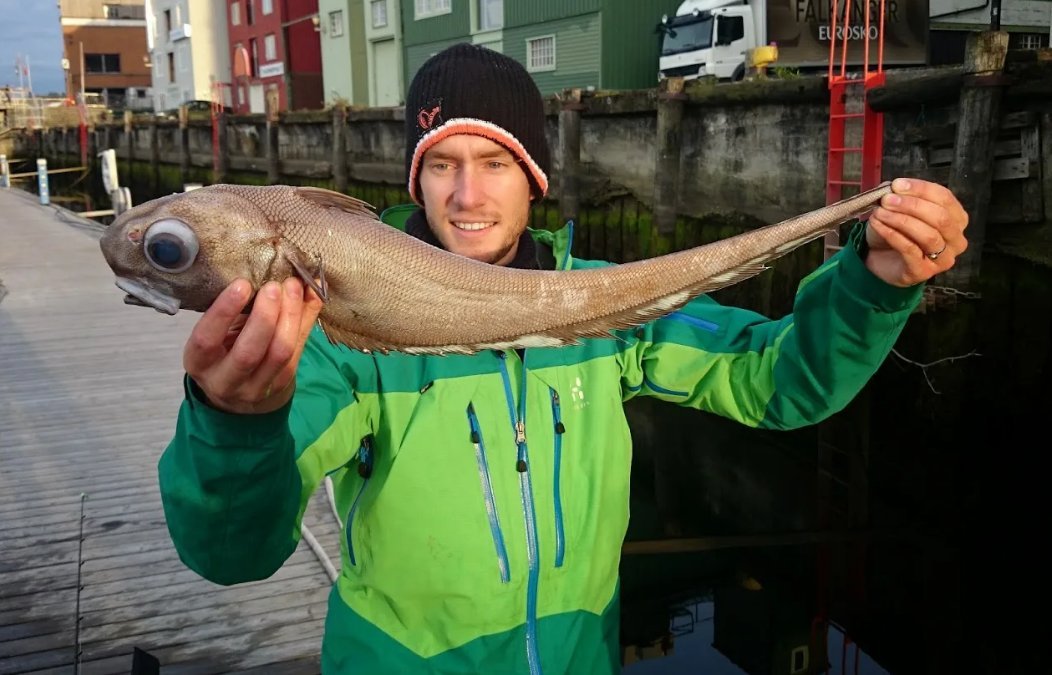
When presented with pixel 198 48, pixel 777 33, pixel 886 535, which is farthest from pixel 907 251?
pixel 198 48

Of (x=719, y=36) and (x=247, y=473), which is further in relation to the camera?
(x=719, y=36)

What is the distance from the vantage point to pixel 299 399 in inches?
86.3

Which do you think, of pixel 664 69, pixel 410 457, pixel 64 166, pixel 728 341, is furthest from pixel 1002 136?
pixel 64 166

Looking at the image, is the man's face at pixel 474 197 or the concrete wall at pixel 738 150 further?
the concrete wall at pixel 738 150

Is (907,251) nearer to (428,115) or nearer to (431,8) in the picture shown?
(428,115)

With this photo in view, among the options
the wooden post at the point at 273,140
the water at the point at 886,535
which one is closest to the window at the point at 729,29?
the wooden post at the point at 273,140

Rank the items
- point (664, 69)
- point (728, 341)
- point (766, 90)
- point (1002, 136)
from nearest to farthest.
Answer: point (728, 341) → point (1002, 136) → point (766, 90) → point (664, 69)

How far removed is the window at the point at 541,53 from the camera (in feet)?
103

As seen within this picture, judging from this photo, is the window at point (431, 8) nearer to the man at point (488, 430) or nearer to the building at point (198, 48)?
the building at point (198, 48)

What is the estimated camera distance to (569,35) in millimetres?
30438

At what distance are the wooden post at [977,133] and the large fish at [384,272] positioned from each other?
7.44 metres

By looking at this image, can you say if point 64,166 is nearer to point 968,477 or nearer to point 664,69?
point 664,69

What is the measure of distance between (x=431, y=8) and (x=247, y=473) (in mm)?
36523

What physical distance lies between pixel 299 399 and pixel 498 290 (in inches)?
24.1
